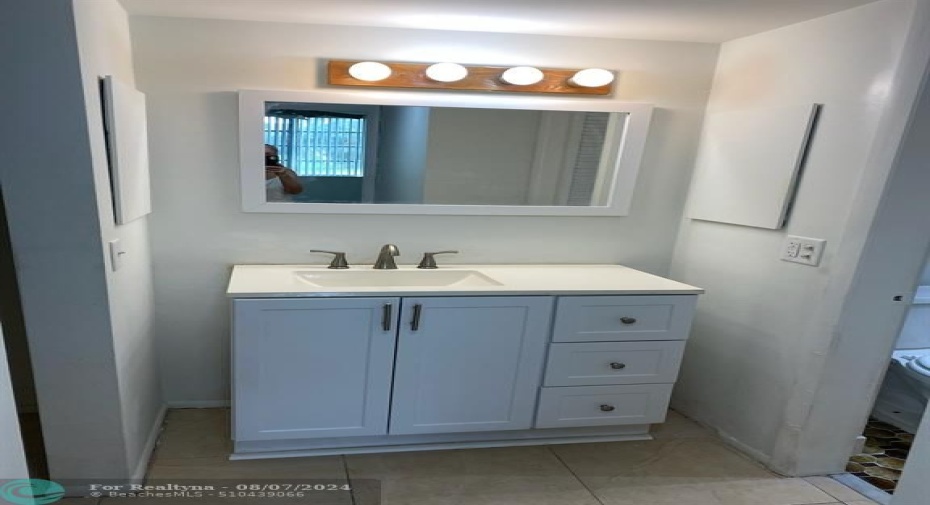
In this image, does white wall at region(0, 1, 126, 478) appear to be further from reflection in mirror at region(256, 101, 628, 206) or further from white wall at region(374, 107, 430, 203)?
white wall at region(374, 107, 430, 203)

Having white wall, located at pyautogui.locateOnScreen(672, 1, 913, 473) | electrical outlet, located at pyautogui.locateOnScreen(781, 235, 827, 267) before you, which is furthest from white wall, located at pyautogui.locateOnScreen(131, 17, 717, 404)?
electrical outlet, located at pyautogui.locateOnScreen(781, 235, 827, 267)

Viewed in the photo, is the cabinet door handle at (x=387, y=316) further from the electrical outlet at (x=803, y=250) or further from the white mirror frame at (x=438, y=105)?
the electrical outlet at (x=803, y=250)

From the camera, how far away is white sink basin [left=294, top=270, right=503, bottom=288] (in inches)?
84.0

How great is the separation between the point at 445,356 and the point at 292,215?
3.02 feet

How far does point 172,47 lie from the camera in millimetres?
1933

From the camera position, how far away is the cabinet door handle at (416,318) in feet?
6.16

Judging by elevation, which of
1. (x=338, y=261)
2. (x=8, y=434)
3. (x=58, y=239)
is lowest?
(x=8, y=434)

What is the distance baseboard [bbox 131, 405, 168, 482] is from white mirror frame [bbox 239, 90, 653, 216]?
3.26ft

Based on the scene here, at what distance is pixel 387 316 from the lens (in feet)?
6.11

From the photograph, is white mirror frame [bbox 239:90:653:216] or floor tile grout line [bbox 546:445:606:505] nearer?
floor tile grout line [bbox 546:445:606:505]

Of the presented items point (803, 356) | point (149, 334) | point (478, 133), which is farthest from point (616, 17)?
point (149, 334)

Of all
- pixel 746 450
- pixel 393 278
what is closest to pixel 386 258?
pixel 393 278

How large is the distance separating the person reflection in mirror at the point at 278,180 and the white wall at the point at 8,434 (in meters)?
1.26

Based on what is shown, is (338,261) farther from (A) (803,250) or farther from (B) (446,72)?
(A) (803,250)
